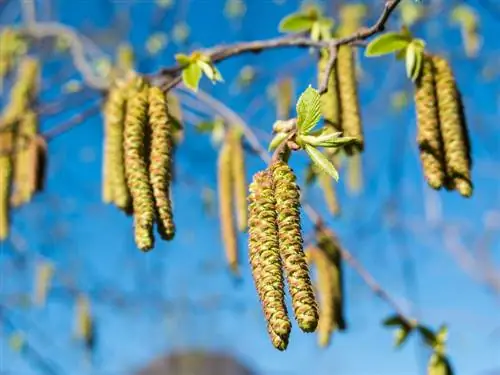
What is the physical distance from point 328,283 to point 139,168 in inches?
42.1

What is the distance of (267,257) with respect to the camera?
1196 millimetres

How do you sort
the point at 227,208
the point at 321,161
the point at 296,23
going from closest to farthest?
the point at 321,161
the point at 296,23
the point at 227,208

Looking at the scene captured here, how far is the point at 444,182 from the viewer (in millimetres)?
1669

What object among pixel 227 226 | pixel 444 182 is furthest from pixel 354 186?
pixel 444 182

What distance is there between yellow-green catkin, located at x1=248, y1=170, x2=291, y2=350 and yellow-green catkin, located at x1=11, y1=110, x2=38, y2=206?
1529mm

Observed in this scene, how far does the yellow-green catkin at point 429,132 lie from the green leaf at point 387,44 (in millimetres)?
98

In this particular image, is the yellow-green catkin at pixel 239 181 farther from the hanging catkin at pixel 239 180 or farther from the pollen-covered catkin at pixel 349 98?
the pollen-covered catkin at pixel 349 98

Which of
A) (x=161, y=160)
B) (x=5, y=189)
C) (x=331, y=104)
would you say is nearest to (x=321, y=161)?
(x=161, y=160)

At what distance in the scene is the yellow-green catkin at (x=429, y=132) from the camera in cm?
165

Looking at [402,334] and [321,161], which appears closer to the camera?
[321,161]

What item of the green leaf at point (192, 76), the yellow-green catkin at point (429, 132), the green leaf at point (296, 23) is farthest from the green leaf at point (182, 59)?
the yellow-green catkin at point (429, 132)

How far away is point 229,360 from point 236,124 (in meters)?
21.6

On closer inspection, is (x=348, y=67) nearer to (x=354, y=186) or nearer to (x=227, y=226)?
(x=227, y=226)

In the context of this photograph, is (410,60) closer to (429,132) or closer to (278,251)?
(429,132)
